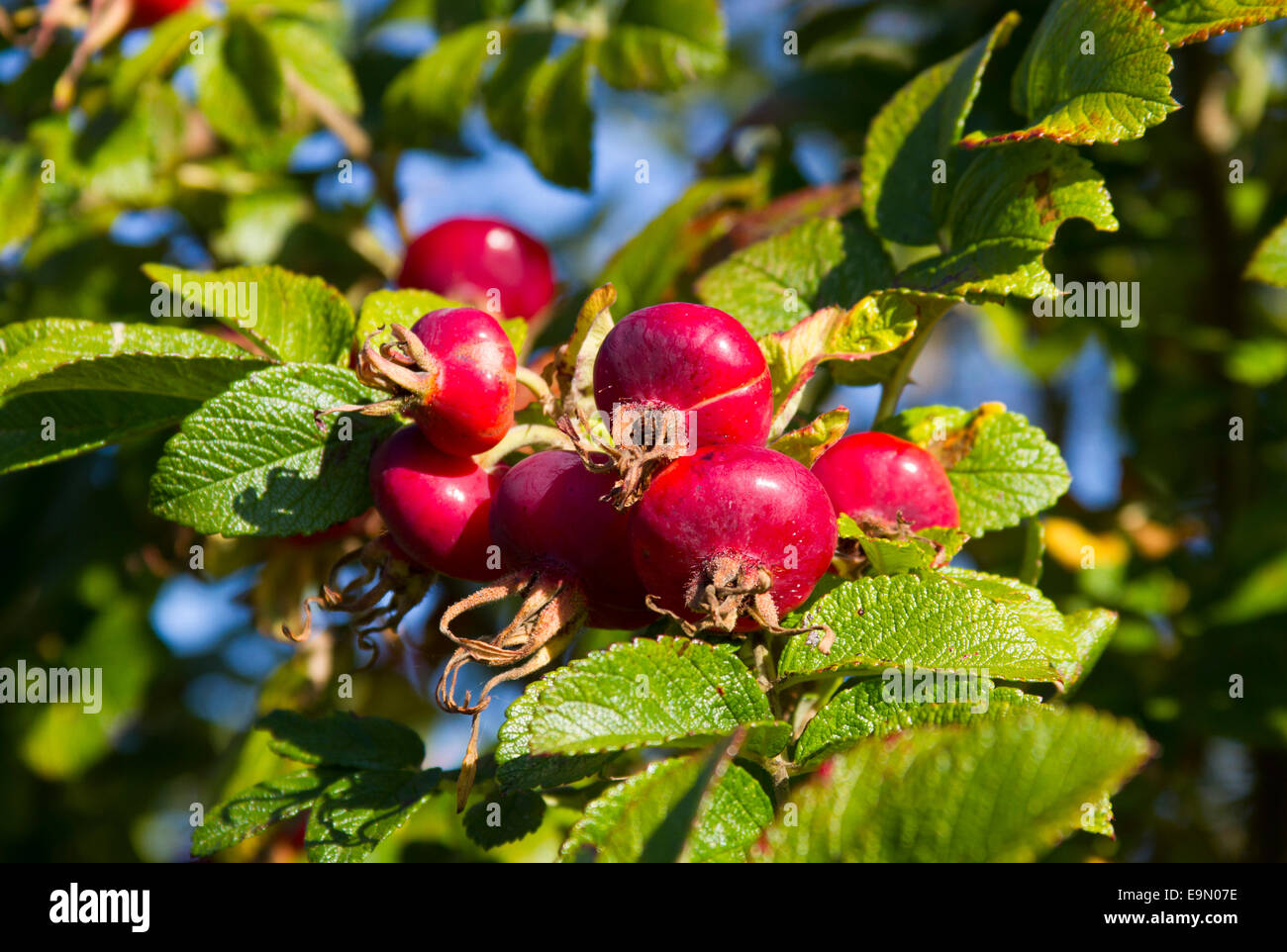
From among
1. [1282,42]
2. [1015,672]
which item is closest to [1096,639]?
[1015,672]

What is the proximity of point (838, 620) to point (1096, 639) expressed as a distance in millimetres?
398

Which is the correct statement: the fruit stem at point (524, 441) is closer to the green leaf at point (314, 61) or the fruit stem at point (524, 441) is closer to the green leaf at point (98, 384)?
the green leaf at point (98, 384)

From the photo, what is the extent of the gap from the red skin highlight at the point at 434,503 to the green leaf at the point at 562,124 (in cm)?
96

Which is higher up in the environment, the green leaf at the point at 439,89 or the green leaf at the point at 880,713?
the green leaf at the point at 439,89

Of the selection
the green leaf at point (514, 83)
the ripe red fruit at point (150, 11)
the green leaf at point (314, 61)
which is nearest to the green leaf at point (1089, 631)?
the green leaf at point (514, 83)

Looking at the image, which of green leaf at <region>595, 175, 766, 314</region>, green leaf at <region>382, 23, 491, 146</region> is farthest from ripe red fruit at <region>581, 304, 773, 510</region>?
green leaf at <region>382, 23, 491, 146</region>

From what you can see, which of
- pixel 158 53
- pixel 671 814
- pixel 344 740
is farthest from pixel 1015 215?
pixel 158 53

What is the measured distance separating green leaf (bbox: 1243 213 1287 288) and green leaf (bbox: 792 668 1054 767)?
0.68m

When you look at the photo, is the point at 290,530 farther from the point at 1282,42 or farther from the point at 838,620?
the point at 1282,42

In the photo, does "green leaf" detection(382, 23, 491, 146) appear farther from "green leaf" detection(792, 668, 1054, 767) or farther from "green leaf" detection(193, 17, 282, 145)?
"green leaf" detection(792, 668, 1054, 767)

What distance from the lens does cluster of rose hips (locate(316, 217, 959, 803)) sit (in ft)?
3.20

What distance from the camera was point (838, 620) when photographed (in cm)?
105

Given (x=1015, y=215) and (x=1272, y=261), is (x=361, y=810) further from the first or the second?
(x=1272, y=261)

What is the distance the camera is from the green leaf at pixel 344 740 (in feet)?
4.34
